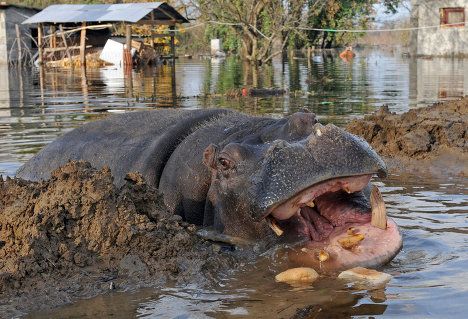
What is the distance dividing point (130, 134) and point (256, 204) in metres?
2.16

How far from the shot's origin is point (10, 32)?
4041cm

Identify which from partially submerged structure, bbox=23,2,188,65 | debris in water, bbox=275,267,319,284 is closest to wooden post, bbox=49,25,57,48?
partially submerged structure, bbox=23,2,188,65

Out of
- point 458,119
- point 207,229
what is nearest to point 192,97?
point 458,119

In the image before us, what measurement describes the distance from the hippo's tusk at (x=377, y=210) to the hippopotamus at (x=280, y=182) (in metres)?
0.03

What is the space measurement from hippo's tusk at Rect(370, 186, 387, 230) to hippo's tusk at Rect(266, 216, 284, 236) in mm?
448

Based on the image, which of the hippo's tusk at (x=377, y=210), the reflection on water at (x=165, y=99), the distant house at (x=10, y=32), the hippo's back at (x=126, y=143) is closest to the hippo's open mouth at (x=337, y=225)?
the hippo's tusk at (x=377, y=210)

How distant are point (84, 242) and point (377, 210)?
1.42 metres

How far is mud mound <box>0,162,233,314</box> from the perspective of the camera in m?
3.74

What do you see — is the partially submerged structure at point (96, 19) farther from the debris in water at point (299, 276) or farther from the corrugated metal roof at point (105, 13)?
the debris in water at point (299, 276)

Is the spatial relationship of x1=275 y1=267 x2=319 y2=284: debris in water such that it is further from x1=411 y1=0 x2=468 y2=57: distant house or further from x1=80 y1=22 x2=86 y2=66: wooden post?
x1=411 y1=0 x2=468 y2=57: distant house

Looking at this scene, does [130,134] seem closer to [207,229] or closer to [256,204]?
[207,229]

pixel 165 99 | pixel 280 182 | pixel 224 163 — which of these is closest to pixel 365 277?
pixel 280 182

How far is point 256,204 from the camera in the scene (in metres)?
3.91

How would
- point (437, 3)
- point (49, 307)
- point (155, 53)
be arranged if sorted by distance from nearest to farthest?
point (49, 307), point (155, 53), point (437, 3)
